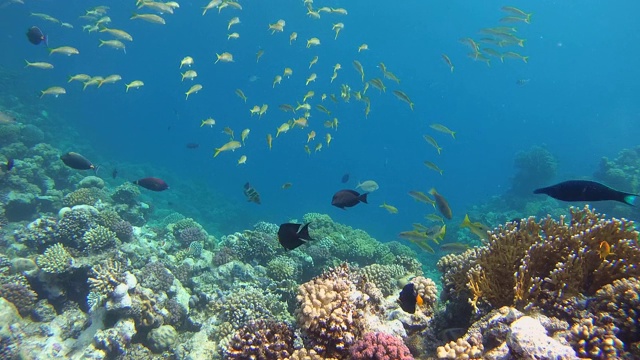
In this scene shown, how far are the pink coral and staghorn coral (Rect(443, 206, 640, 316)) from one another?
104 centimetres

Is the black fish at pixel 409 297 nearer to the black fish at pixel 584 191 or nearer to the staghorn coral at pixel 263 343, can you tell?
the staghorn coral at pixel 263 343

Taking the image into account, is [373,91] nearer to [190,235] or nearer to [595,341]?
[190,235]

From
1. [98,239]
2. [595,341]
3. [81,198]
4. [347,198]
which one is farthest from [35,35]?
[595,341]

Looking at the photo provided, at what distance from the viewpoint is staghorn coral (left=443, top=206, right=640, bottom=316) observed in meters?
3.22

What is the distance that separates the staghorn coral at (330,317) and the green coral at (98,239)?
607cm

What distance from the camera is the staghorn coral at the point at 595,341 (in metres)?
2.46

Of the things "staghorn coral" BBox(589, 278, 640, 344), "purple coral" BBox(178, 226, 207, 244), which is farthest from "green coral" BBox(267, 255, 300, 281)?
"staghorn coral" BBox(589, 278, 640, 344)

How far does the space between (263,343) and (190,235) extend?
814 centimetres

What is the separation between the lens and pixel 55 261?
6859 mm

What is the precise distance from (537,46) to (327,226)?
168 meters

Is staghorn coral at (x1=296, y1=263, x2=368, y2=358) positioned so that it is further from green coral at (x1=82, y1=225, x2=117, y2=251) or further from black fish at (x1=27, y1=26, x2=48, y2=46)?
black fish at (x1=27, y1=26, x2=48, y2=46)

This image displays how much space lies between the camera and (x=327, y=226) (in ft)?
44.3

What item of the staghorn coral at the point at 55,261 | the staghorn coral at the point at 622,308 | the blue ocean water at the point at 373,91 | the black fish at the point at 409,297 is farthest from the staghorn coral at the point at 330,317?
the blue ocean water at the point at 373,91

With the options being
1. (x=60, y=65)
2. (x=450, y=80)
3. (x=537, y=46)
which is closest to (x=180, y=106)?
(x=60, y=65)
